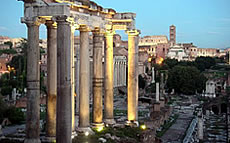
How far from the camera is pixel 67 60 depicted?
433 inches

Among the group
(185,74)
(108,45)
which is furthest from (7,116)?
(185,74)

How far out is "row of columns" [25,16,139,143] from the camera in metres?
10.9

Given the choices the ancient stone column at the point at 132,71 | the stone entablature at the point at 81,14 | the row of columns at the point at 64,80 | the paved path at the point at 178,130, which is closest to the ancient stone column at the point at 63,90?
the row of columns at the point at 64,80

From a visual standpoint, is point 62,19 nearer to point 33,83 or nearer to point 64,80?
point 64,80

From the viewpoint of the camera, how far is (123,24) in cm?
1686

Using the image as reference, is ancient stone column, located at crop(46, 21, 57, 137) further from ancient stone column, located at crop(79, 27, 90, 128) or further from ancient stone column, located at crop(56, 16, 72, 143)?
ancient stone column, located at crop(56, 16, 72, 143)

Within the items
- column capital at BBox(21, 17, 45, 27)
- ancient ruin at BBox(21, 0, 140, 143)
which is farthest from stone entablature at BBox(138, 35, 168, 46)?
column capital at BBox(21, 17, 45, 27)

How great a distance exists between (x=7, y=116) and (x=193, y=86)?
131ft

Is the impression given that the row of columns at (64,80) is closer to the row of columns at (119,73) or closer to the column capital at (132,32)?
the column capital at (132,32)

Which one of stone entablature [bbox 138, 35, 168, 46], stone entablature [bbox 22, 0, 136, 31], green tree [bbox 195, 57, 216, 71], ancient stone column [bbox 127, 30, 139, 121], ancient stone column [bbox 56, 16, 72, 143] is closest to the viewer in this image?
ancient stone column [bbox 56, 16, 72, 143]

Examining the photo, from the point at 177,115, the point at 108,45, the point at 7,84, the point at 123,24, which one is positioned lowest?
the point at 177,115

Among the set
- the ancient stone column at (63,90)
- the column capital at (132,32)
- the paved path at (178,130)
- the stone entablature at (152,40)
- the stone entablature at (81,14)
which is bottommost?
the paved path at (178,130)

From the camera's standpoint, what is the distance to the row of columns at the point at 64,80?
35.9ft

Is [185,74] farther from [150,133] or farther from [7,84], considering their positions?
[150,133]
